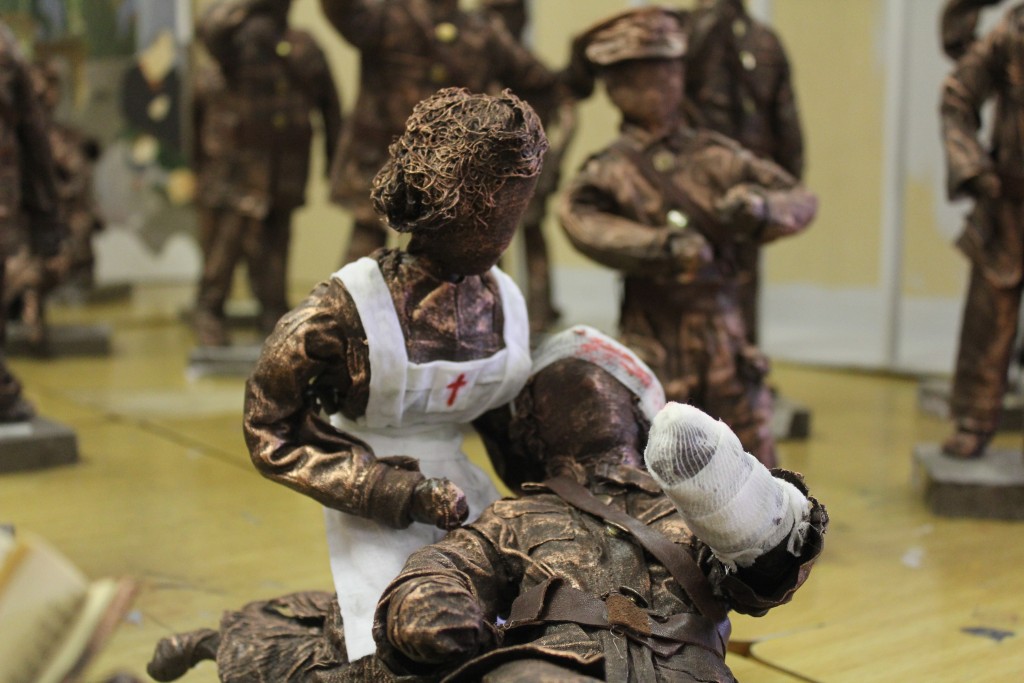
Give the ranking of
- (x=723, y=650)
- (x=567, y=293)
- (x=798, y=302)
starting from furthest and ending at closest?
(x=567, y=293)
(x=798, y=302)
(x=723, y=650)

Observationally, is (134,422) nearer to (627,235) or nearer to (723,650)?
(627,235)

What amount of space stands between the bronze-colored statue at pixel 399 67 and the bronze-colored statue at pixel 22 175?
3.25 ft

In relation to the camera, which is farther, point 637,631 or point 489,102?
point 489,102

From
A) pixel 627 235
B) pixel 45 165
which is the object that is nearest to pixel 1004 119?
pixel 627 235

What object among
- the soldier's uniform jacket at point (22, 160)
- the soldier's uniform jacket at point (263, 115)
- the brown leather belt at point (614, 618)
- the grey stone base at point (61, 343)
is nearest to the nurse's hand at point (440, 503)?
the brown leather belt at point (614, 618)

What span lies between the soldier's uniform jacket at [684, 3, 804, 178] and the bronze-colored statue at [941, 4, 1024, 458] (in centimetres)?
122

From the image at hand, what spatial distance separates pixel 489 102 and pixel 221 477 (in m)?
2.42

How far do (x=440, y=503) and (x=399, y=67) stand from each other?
2.95 m

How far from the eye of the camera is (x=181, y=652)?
6.71ft

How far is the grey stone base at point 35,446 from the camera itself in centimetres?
388

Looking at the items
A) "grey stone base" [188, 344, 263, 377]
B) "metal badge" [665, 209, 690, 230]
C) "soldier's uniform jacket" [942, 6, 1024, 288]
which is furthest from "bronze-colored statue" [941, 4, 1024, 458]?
"grey stone base" [188, 344, 263, 377]

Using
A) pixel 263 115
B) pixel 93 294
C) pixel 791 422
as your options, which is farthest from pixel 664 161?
pixel 93 294

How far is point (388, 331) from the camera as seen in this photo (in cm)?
182

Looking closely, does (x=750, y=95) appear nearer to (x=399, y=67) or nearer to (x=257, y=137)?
(x=399, y=67)
